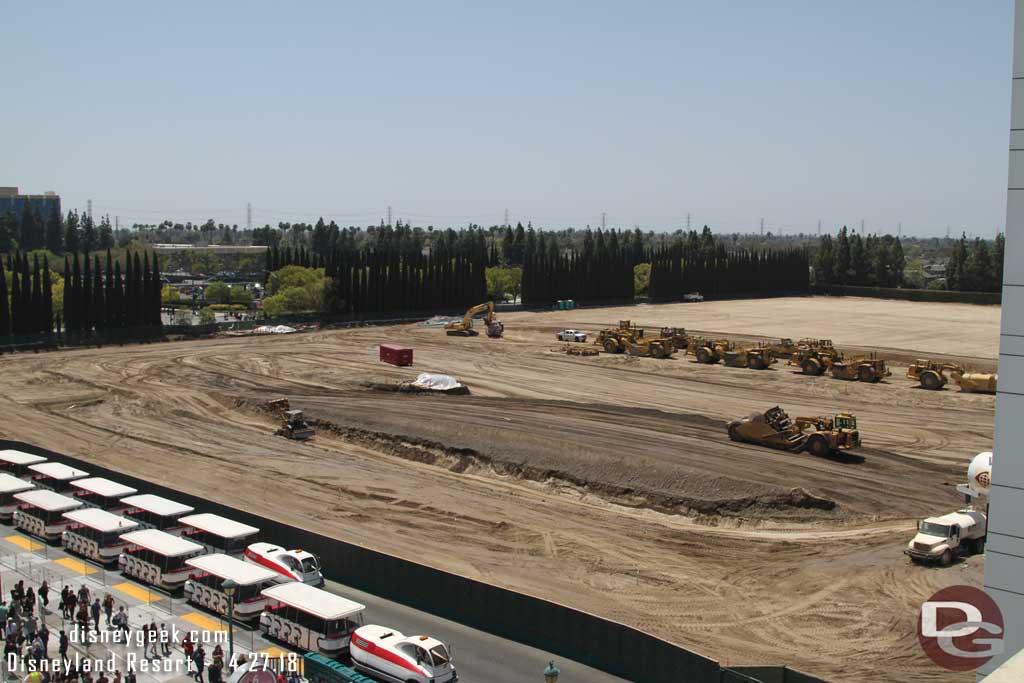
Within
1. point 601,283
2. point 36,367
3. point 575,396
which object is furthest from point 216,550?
point 601,283

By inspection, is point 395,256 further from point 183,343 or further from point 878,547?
point 878,547

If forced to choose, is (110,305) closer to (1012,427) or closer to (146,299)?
(146,299)

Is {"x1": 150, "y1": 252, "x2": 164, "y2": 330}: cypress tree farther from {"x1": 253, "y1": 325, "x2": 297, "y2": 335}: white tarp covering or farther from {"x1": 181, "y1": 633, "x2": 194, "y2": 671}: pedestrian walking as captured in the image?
{"x1": 181, "y1": 633, "x2": 194, "y2": 671}: pedestrian walking

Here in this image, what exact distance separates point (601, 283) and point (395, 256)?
3171cm

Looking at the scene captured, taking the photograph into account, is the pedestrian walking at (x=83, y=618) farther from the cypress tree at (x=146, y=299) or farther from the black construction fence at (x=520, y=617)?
the cypress tree at (x=146, y=299)

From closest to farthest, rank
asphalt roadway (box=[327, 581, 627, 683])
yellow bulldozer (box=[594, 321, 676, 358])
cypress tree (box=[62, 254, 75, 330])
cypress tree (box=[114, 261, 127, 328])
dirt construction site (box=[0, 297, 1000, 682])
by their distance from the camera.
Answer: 1. asphalt roadway (box=[327, 581, 627, 683])
2. dirt construction site (box=[0, 297, 1000, 682])
3. yellow bulldozer (box=[594, 321, 676, 358])
4. cypress tree (box=[62, 254, 75, 330])
5. cypress tree (box=[114, 261, 127, 328])

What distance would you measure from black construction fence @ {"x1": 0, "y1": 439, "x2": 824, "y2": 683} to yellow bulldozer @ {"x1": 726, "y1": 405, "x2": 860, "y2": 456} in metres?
21.9

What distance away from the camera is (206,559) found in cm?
2366

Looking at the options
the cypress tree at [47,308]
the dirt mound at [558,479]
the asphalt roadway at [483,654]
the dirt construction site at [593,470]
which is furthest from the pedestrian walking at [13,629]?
the cypress tree at [47,308]

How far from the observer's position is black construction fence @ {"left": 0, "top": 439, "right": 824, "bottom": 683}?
17859mm

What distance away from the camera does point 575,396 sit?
53.2 meters

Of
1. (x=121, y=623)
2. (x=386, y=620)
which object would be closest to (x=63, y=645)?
(x=121, y=623)

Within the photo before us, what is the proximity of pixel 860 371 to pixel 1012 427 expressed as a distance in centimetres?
5006

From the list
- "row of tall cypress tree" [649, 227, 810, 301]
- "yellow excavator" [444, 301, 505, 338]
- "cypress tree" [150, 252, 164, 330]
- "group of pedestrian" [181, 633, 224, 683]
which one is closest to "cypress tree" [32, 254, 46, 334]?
"cypress tree" [150, 252, 164, 330]
